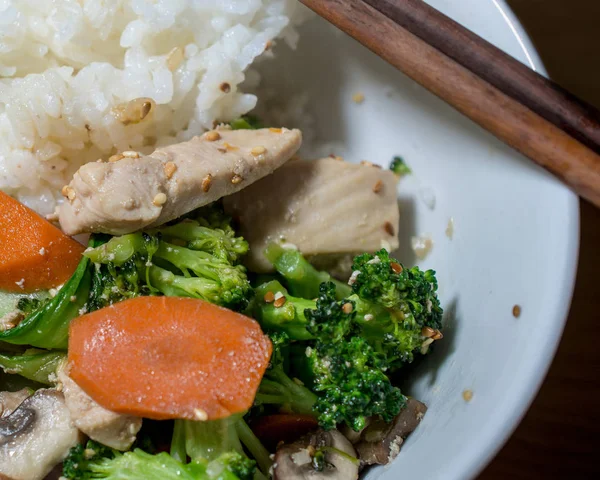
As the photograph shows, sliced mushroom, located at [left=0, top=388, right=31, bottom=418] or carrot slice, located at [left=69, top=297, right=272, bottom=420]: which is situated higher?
carrot slice, located at [left=69, top=297, right=272, bottom=420]

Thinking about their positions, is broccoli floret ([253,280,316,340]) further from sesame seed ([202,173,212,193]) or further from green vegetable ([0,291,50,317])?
green vegetable ([0,291,50,317])

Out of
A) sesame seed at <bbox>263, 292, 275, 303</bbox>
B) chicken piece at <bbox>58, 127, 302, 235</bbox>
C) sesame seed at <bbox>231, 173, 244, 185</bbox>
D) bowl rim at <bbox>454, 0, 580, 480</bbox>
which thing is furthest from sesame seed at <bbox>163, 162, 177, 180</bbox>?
bowl rim at <bbox>454, 0, 580, 480</bbox>

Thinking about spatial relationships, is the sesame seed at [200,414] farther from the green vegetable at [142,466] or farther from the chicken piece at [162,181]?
the chicken piece at [162,181]

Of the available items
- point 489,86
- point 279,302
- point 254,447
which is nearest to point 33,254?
point 279,302

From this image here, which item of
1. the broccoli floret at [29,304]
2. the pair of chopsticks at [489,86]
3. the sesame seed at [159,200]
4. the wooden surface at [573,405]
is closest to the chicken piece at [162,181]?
the sesame seed at [159,200]

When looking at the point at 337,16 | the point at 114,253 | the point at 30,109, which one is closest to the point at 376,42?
the point at 337,16

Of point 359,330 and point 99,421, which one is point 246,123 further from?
point 99,421

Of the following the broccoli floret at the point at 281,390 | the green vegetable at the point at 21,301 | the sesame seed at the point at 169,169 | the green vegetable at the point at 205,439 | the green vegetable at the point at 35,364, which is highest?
the sesame seed at the point at 169,169

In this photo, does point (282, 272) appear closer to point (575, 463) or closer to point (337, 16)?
point (337, 16)
